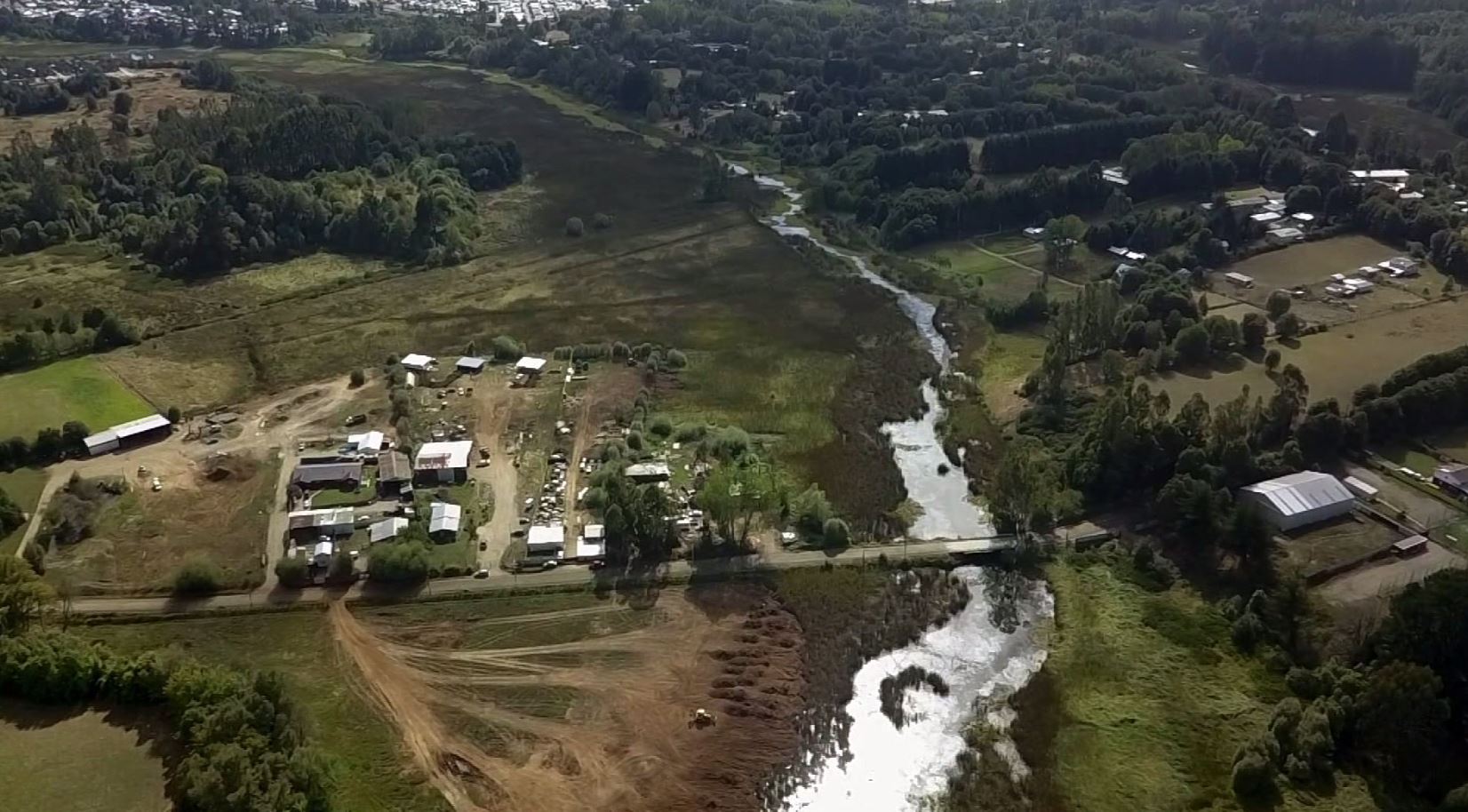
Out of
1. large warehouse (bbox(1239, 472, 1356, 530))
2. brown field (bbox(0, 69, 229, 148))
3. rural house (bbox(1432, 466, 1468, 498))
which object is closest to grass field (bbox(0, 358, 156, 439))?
brown field (bbox(0, 69, 229, 148))

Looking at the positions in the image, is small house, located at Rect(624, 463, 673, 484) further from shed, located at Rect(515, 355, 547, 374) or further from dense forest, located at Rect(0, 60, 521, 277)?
dense forest, located at Rect(0, 60, 521, 277)

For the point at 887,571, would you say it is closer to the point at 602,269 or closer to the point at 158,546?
the point at 158,546

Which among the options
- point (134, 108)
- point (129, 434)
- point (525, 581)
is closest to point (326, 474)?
point (129, 434)

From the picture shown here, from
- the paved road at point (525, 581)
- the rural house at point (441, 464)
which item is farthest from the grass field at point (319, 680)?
the rural house at point (441, 464)

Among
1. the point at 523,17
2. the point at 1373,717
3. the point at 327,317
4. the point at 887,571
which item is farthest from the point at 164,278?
the point at 523,17

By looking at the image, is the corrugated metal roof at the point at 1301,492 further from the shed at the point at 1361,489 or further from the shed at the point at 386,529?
the shed at the point at 386,529

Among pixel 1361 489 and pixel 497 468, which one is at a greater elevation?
pixel 1361 489

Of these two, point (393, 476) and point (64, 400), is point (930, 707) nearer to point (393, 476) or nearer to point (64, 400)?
point (393, 476)
